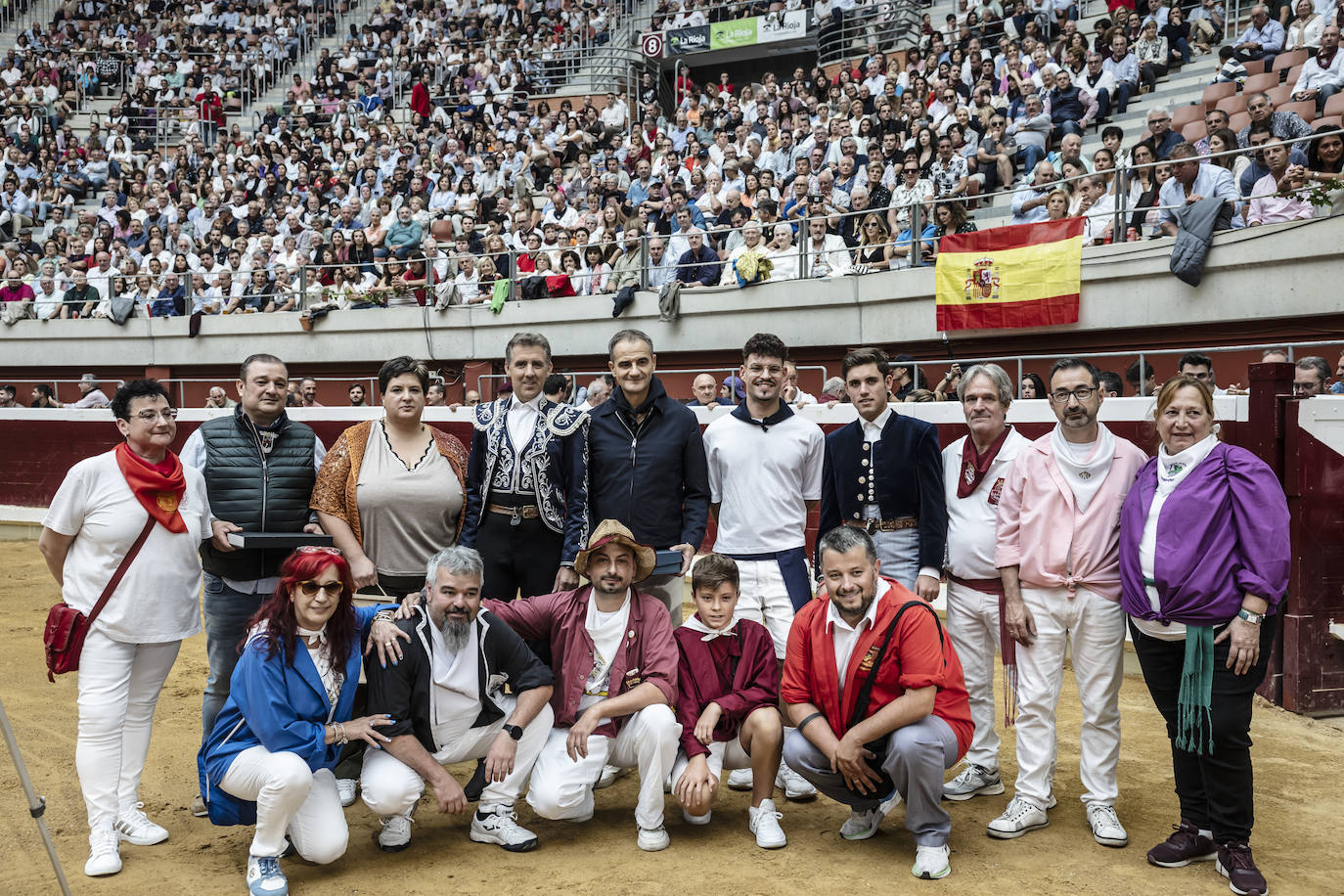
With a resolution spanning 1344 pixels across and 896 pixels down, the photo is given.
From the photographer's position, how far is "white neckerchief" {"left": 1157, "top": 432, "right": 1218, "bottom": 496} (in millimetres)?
3996

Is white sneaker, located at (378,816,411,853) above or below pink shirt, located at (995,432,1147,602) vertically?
below

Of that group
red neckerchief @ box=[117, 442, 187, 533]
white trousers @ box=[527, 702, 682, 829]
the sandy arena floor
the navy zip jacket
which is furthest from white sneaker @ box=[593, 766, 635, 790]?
red neckerchief @ box=[117, 442, 187, 533]

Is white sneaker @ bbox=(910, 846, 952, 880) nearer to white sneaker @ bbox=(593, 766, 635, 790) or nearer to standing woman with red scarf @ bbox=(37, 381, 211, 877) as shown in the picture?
white sneaker @ bbox=(593, 766, 635, 790)

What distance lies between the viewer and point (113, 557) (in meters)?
4.21

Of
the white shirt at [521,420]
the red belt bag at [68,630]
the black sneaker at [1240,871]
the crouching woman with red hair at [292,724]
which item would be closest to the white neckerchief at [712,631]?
the white shirt at [521,420]

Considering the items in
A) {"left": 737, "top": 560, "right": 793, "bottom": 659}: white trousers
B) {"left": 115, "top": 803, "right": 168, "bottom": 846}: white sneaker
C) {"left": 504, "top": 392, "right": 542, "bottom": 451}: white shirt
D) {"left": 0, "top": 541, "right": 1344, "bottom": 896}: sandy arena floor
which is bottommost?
{"left": 0, "top": 541, "right": 1344, "bottom": 896}: sandy arena floor

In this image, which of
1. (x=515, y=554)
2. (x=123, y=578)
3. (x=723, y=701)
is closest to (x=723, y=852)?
(x=723, y=701)

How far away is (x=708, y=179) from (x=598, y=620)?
11110 mm

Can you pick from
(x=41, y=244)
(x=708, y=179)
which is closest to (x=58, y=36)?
(x=41, y=244)

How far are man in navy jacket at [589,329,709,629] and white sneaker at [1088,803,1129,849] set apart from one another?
183 centimetres

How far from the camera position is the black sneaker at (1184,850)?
401 centimetres

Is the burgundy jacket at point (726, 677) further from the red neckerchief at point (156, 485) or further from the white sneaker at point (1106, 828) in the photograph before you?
the red neckerchief at point (156, 485)

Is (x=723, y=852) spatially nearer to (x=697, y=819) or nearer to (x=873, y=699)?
(x=697, y=819)

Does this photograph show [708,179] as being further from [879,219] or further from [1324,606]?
[1324,606]
